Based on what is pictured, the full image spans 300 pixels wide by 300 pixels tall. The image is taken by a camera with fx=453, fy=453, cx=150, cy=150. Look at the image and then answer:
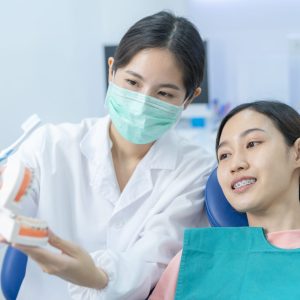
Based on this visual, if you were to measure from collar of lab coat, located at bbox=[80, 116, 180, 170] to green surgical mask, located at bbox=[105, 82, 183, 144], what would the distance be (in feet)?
0.18

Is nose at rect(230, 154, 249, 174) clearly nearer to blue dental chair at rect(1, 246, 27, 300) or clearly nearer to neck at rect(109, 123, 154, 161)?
neck at rect(109, 123, 154, 161)

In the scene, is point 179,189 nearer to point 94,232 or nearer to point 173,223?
point 173,223

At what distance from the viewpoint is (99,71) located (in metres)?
3.48

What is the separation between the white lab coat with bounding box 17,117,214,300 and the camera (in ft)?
4.41

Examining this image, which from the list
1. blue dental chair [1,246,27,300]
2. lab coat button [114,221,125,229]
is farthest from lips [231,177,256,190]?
blue dental chair [1,246,27,300]

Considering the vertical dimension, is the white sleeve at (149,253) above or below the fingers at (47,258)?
below

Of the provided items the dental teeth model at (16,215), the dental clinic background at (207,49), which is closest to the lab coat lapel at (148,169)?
the dental teeth model at (16,215)

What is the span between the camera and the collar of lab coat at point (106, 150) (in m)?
1.44

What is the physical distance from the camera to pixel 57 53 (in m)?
2.89

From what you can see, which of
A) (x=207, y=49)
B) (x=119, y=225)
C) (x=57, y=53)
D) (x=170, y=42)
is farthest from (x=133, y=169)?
(x=207, y=49)

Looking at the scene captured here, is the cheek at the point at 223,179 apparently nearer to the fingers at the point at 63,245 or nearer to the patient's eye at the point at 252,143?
the patient's eye at the point at 252,143

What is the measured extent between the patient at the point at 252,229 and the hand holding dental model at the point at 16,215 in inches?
21.7

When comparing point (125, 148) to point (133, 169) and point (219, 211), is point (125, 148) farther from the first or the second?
point (219, 211)

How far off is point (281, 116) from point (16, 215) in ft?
2.78
